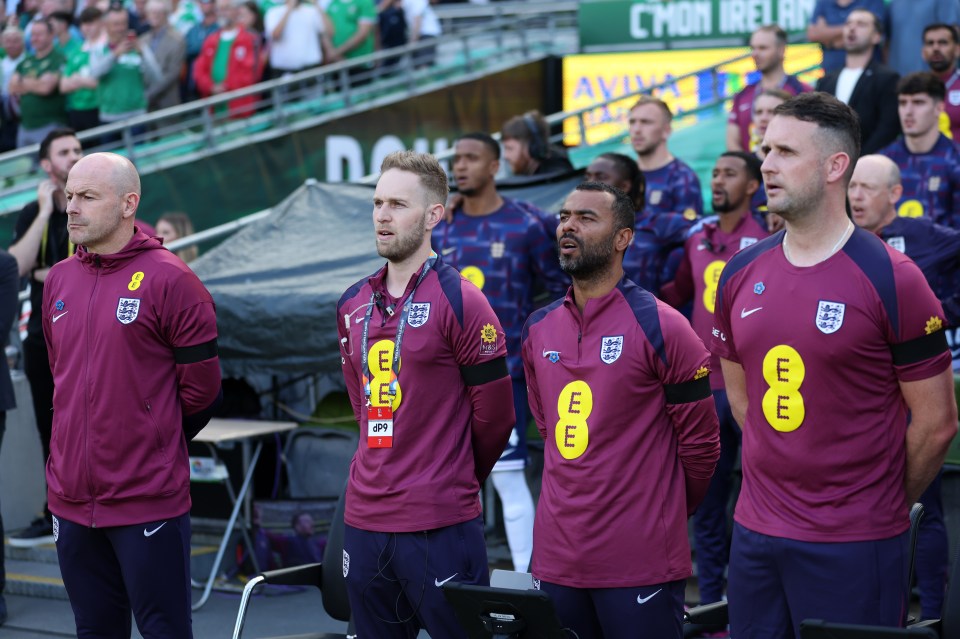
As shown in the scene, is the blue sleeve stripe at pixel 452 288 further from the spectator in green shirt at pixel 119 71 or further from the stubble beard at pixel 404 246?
the spectator in green shirt at pixel 119 71

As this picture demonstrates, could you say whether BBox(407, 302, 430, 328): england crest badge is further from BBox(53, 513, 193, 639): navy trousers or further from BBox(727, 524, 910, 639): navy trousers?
BBox(727, 524, 910, 639): navy trousers

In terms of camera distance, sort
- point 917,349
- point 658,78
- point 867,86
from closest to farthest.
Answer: point 917,349 < point 867,86 < point 658,78

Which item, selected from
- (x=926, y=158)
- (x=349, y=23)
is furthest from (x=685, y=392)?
(x=349, y=23)

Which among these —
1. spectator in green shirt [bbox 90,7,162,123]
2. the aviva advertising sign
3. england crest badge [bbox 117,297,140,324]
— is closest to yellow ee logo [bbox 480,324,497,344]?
england crest badge [bbox 117,297,140,324]

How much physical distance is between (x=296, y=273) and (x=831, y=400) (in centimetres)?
511

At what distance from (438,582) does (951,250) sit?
331cm

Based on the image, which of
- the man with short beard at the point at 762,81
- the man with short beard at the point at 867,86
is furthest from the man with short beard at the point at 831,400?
the man with short beard at the point at 762,81

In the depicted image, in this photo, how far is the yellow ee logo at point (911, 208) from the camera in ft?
25.4

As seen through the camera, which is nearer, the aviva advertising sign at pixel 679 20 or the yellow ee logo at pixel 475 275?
the yellow ee logo at pixel 475 275

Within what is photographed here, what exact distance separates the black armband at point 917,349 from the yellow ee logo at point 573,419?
1.00 meters

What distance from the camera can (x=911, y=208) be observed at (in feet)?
25.5

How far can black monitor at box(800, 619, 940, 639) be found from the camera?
11.1ft

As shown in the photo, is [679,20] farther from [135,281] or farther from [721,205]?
[135,281]

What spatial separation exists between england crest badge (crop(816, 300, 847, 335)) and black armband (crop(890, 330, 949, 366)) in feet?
0.55
